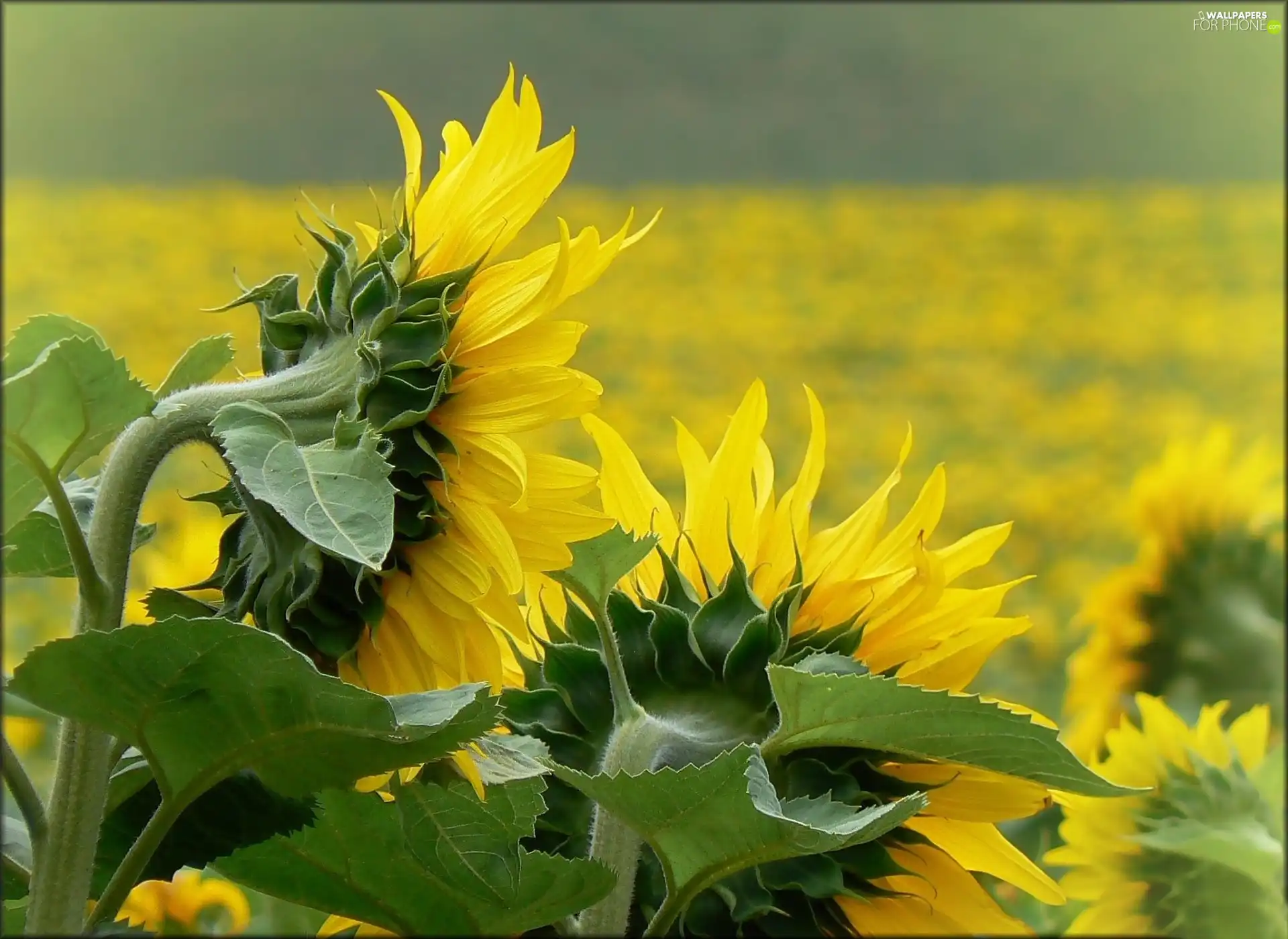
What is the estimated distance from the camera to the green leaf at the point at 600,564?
0.35 m

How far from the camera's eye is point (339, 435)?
1.02ft

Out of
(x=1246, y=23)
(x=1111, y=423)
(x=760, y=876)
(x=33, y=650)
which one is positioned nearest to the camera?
(x=33, y=650)

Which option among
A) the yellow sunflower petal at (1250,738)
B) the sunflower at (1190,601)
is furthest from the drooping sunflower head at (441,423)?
the sunflower at (1190,601)

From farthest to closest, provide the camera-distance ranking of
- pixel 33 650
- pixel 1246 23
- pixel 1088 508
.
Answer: pixel 1088 508 < pixel 1246 23 < pixel 33 650

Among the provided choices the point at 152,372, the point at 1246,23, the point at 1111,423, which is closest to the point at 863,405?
the point at 1111,423

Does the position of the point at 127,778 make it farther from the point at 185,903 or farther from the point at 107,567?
the point at 185,903

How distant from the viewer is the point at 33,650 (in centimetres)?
26

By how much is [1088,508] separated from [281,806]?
267cm

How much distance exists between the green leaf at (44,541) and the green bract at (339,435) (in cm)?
3

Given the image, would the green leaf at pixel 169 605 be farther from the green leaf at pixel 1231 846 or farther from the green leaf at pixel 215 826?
the green leaf at pixel 1231 846

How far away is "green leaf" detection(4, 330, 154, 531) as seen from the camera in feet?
0.92

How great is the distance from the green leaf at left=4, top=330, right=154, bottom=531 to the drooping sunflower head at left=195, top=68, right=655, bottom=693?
0.04 meters

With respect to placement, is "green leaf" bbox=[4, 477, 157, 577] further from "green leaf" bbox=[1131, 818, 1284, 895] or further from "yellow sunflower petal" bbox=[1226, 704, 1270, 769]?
"yellow sunflower petal" bbox=[1226, 704, 1270, 769]

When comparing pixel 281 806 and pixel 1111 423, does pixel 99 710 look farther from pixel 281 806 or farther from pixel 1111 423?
pixel 1111 423
